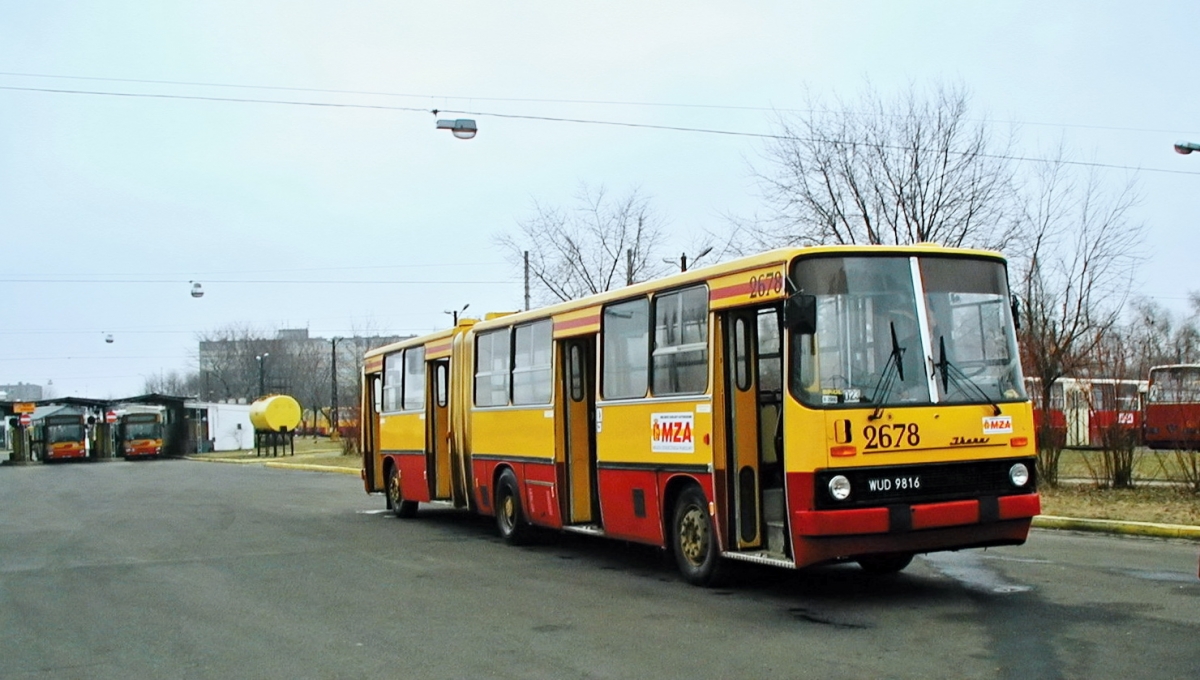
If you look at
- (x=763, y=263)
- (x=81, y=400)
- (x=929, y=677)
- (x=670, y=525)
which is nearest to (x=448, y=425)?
(x=670, y=525)

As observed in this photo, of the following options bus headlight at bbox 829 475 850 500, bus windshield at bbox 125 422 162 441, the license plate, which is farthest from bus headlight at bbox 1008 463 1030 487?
bus windshield at bbox 125 422 162 441

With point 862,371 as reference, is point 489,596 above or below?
below

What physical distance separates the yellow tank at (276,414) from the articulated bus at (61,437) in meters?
11.3

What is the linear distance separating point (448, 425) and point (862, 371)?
396 inches

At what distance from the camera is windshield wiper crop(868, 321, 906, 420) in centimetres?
972

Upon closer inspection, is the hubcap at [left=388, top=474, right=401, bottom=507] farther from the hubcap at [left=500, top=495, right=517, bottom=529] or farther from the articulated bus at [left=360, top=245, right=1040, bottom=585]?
the articulated bus at [left=360, top=245, right=1040, bottom=585]

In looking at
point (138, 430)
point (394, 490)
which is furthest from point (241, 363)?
point (394, 490)

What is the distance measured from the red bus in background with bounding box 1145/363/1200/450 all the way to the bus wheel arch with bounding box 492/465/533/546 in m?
9.81

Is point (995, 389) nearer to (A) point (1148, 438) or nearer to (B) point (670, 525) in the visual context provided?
(B) point (670, 525)

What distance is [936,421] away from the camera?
984 centimetres

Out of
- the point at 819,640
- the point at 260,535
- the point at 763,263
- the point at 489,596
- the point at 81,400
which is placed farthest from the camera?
the point at 81,400

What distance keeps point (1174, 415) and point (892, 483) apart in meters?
12.7

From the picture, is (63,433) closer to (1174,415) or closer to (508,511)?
(508,511)

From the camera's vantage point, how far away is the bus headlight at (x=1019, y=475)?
10.1 m
